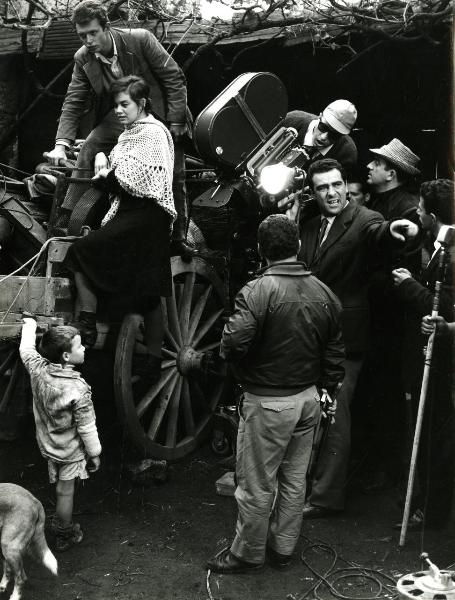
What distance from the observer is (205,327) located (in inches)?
256

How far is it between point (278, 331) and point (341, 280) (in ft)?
3.80

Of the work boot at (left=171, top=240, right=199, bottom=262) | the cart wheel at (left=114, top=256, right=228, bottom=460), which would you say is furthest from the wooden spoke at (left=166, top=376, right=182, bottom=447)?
the work boot at (left=171, top=240, right=199, bottom=262)

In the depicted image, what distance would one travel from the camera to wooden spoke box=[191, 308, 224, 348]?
641cm

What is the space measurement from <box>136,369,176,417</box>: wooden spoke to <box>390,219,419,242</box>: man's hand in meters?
2.16

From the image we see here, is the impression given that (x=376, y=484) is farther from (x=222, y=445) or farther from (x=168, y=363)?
(x=168, y=363)

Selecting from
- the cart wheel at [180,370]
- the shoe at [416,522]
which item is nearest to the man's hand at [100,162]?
the cart wheel at [180,370]

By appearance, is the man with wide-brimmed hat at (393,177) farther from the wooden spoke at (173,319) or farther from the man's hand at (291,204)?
the wooden spoke at (173,319)

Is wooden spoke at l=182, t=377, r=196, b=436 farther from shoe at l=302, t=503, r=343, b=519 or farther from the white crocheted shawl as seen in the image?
the white crocheted shawl

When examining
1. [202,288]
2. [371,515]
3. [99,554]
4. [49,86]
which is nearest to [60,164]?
[202,288]

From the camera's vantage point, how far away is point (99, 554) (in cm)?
469

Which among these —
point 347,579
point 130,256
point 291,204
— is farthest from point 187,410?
point 347,579

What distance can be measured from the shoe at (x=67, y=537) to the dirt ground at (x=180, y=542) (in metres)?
0.05

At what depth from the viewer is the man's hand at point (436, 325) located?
180 inches

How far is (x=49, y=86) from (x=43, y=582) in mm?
5486
